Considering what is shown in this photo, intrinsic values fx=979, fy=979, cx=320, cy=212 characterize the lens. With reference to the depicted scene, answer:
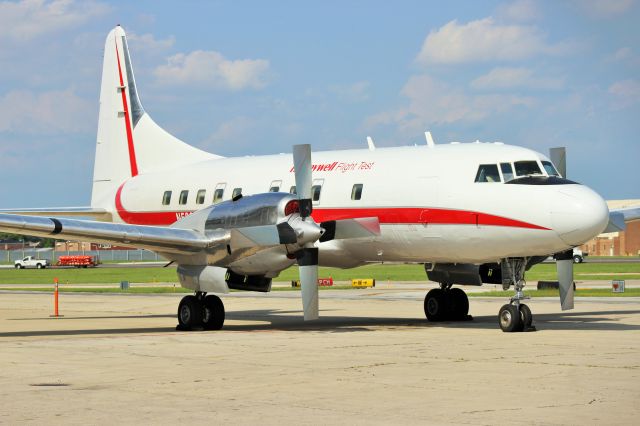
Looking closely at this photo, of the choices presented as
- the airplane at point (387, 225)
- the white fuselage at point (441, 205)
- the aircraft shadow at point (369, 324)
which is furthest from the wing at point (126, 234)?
the white fuselage at point (441, 205)

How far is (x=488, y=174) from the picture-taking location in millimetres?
20797

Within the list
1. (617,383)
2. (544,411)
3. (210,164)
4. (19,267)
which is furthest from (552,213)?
(19,267)

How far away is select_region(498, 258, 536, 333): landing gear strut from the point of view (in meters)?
20.2

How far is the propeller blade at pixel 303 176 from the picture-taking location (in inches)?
829

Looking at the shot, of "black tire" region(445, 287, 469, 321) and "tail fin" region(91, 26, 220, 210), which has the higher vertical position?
"tail fin" region(91, 26, 220, 210)

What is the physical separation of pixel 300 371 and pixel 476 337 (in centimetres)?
618

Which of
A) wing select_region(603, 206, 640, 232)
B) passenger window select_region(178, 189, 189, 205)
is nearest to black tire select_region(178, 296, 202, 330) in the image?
passenger window select_region(178, 189, 189, 205)

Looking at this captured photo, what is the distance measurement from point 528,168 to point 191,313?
820 cm

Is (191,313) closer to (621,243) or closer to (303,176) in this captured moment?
(303,176)

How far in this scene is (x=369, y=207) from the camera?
22.1 meters

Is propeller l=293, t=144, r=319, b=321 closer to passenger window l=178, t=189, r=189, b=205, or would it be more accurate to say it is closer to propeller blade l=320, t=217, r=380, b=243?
propeller blade l=320, t=217, r=380, b=243

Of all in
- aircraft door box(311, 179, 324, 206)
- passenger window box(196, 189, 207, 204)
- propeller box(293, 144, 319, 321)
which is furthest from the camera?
passenger window box(196, 189, 207, 204)

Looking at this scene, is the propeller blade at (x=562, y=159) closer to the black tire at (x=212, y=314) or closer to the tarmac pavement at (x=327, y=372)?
the tarmac pavement at (x=327, y=372)

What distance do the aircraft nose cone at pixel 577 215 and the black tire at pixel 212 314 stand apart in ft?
26.3
